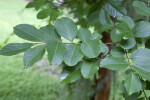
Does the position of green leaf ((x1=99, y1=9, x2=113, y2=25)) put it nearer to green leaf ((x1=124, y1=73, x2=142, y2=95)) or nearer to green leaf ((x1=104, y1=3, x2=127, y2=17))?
green leaf ((x1=104, y1=3, x2=127, y2=17))

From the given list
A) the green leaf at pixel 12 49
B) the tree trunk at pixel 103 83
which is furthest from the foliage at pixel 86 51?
the tree trunk at pixel 103 83

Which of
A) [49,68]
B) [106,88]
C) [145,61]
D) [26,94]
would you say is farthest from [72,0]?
[49,68]

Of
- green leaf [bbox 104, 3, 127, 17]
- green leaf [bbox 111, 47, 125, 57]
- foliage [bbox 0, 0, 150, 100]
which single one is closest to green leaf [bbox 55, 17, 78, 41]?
foliage [bbox 0, 0, 150, 100]

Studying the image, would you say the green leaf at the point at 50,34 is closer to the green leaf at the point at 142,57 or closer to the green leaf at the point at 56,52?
the green leaf at the point at 56,52

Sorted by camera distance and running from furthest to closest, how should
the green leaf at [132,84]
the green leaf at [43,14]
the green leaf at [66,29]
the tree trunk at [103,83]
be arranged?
the tree trunk at [103,83] → the green leaf at [43,14] → the green leaf at [66,29] → the green leaf at [132,84]

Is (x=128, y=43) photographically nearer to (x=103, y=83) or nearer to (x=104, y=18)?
(x=104, y=18)

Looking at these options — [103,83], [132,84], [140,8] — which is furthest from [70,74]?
[103,83]
